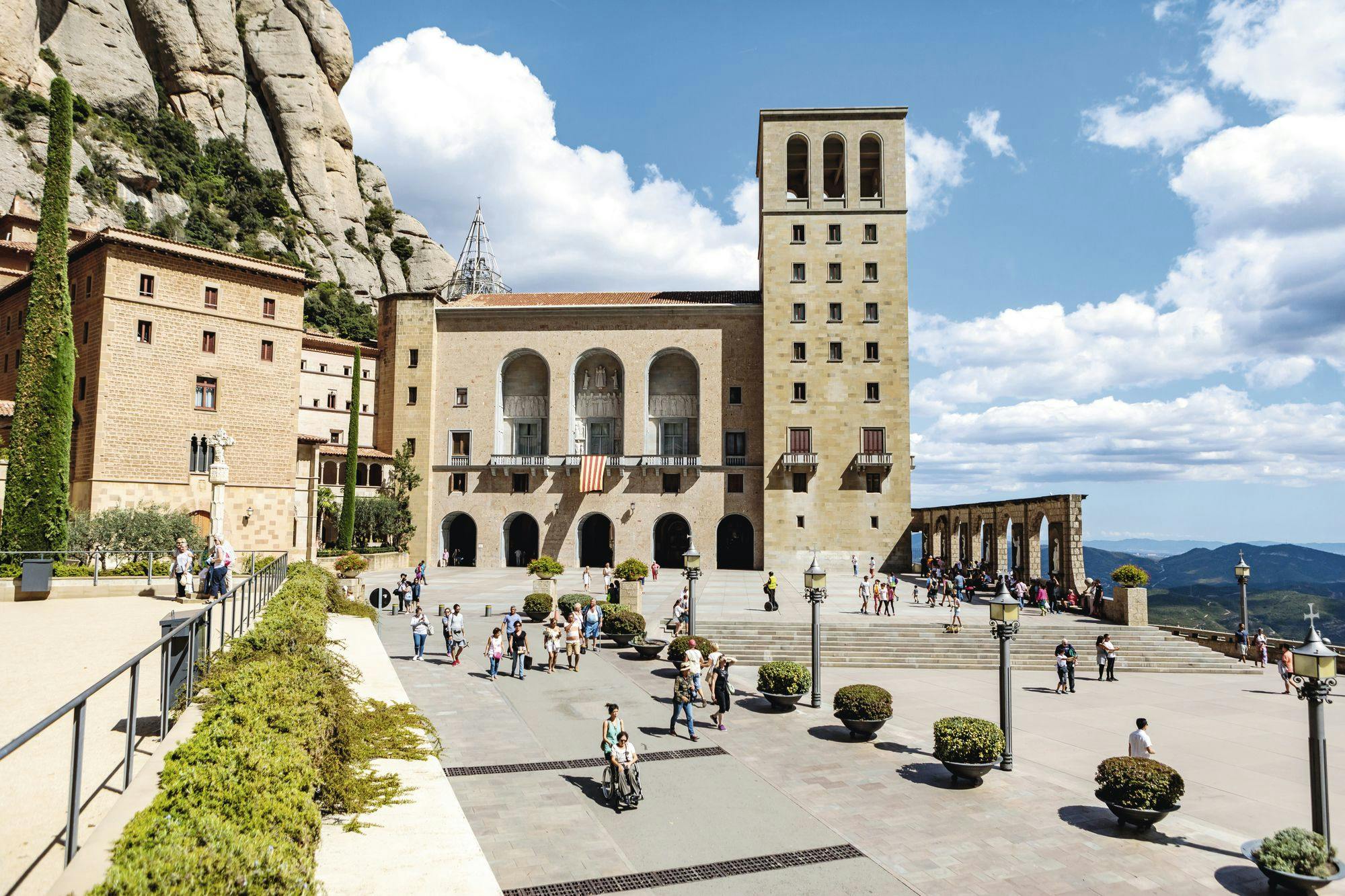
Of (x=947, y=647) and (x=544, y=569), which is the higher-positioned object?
(x=544, y=569)

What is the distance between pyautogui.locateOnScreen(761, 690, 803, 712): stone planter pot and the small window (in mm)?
34001

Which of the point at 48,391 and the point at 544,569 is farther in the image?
the point at 544,569

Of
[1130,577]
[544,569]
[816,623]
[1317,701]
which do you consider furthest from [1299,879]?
[544,569]

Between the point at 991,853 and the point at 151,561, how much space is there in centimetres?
2388

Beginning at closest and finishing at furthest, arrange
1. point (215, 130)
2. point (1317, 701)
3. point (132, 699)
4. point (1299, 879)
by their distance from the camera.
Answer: point (132, 699)
point (1299, 879)
point (1317, 701)
point (215, 130)

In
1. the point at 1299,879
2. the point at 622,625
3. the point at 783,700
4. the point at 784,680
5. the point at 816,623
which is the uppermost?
the point at 816,623

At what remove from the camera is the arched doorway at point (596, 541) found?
178 ft

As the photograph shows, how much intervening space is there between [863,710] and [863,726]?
34cm

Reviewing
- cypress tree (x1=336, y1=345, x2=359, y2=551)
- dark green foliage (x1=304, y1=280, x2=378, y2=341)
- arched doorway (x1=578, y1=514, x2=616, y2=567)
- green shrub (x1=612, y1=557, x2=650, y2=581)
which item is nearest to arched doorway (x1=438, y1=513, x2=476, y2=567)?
cypress tree (x1=336, y1=345, x2=359, y2=551)

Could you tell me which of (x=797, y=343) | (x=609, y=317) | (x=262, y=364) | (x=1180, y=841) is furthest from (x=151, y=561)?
(x=797, y=343)

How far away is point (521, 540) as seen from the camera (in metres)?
54.4

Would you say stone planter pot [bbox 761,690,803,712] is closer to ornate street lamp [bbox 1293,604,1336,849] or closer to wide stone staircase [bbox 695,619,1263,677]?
wide stone staircase [bbox 695,619,1263,677]

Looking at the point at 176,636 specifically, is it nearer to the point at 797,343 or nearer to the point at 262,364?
the point at 262,364

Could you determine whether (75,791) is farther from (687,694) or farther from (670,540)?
(670,540)
